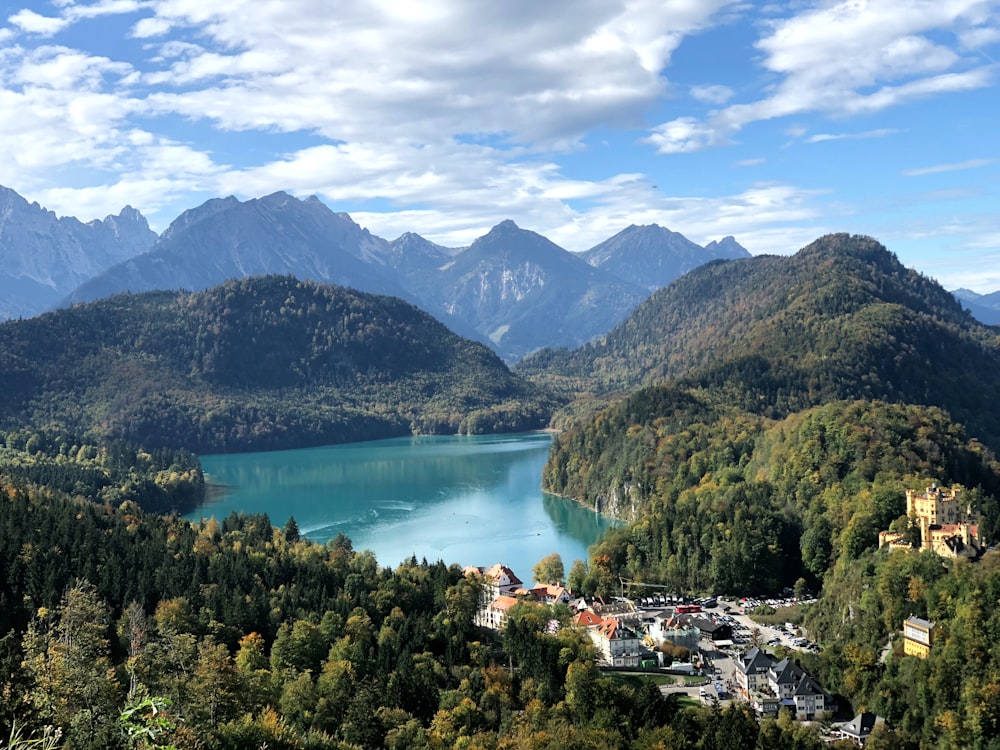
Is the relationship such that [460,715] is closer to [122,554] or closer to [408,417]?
[122,554]

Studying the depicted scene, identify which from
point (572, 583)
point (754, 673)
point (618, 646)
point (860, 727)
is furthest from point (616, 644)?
point (572, 583)

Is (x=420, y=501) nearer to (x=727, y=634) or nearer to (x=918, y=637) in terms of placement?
(x=727, y=634)

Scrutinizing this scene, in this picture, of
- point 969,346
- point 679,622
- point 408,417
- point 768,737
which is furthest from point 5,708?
point 408,417

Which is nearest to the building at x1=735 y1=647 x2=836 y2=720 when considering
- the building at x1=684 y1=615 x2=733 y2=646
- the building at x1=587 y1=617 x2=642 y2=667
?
the building at x1=587 y1=617 x2=642 y2=667

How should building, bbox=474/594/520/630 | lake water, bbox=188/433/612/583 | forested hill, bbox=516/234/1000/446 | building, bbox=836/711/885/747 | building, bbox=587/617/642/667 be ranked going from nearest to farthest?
1. building, bbox=836/711/885/747
2. building, bbox=587/617/642/667
3. building, bbox=474/594/520/630
4. lake water, bbox=188/433/612/583
5. forested hill, bbox=516/234/1000/446

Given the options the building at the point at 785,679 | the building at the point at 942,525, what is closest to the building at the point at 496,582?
the building at the point at 785,679

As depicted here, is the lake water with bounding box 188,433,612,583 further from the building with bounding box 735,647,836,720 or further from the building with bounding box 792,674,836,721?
the building with bounding box 792,674,836,721
